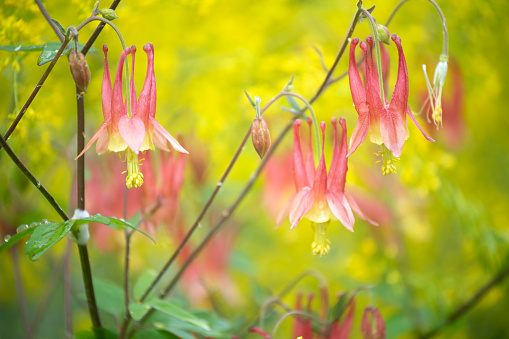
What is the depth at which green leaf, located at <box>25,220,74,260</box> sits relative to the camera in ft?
2.27

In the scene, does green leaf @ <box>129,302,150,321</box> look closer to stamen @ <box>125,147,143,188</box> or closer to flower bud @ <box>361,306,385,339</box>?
stamen @ <box>125,147,143,188</box>

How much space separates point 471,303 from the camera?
4.52ft

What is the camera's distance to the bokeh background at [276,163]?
1.41 meters

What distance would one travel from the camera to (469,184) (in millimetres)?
2156

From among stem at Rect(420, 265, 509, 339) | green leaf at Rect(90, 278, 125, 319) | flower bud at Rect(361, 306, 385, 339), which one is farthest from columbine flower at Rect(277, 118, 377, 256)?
stem at Rect(420, 265, 509, 339)

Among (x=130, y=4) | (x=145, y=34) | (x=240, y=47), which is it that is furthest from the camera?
(x=240, y=47)

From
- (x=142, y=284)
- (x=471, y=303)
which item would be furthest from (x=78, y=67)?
(x=471, y=303)

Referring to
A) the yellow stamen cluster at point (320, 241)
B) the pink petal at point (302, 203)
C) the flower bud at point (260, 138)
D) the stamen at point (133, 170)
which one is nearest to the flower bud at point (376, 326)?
the yellow stamen cluster at point (320, 241)

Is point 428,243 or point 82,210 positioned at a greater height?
point 82,210

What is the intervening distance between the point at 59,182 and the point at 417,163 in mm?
1407

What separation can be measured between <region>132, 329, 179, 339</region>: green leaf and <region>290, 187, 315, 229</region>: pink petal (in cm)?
35

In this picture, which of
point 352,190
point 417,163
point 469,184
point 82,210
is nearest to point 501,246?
point 417,163

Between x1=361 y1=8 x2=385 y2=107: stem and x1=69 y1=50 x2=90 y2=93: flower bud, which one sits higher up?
x1=361 y1=8 x2=385 y2=107: stem

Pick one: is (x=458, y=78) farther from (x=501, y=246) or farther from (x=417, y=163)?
(x=501, y=246)
